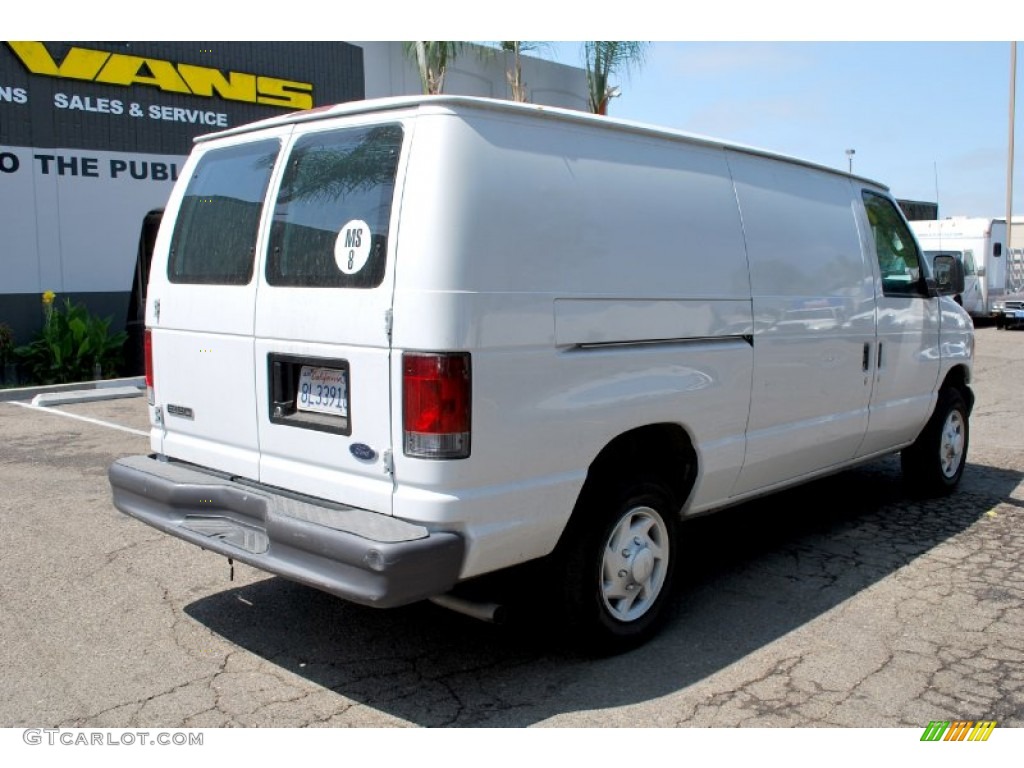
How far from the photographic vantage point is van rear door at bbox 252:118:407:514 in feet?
11.6

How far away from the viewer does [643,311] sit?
4.05m

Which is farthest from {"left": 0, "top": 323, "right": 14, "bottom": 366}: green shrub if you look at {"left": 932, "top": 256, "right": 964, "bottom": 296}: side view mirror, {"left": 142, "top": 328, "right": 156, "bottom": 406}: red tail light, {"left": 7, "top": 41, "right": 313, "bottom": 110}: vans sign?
{"left": 932, "top": 256, "right": 964, "bottom": 296}: side view mirror

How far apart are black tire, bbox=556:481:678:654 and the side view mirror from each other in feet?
10.8

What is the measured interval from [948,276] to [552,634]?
13.6 feet

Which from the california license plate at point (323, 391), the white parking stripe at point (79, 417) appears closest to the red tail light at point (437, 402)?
the california license plate at point (323, 391)

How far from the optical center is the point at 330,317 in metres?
3.67

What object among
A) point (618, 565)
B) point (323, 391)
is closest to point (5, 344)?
point (323, 391)

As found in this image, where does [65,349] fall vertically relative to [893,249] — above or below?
below

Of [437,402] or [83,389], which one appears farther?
[83,389]

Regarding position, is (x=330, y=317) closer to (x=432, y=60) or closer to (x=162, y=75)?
(x=162, y=75)

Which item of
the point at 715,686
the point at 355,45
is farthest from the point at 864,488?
the point at 355,45

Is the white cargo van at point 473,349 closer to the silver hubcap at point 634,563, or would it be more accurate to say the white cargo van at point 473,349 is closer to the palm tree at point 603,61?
the silver hubcap at point 634,563

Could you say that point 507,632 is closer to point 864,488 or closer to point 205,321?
point 205,321

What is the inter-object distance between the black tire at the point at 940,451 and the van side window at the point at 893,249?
99 centimetres
